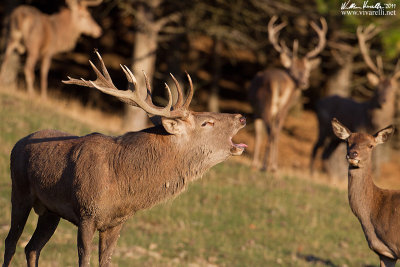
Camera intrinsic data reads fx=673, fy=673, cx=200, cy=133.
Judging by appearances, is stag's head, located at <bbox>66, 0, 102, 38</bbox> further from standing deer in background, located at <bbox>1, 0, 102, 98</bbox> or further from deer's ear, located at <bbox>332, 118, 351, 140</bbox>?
deer's ear, located at <bbox>332, 118, 351, 140</bbox>

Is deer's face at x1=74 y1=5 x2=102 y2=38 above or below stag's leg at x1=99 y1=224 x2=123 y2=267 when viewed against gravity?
above

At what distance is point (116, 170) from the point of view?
6324 millimetres

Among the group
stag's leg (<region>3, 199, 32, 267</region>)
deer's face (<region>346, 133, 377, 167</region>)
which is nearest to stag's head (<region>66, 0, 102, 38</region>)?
stag's leg (<region>3, 199, 32, 267</region>)

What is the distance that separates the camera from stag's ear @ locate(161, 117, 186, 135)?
628 centimetres

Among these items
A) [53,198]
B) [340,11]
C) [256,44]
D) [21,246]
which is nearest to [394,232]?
[53,198]

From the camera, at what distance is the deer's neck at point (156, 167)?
20.7 feet

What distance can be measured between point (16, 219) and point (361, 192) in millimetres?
3699

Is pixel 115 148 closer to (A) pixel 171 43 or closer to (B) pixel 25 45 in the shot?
(B) pixel 25 45

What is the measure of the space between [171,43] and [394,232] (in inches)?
593

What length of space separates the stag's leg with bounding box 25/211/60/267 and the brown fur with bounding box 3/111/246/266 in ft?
1.53

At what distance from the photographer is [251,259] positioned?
9.54 m

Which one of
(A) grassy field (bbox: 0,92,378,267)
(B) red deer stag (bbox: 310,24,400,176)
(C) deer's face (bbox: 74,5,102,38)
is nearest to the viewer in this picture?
(A) grassy field (bbox: 0,92,378,267)

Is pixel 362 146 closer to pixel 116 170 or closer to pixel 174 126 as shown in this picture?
pixel 174 126

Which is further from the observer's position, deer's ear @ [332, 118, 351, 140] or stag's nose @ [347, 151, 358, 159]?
deer's ear @ [332, 118, 351, 140]
